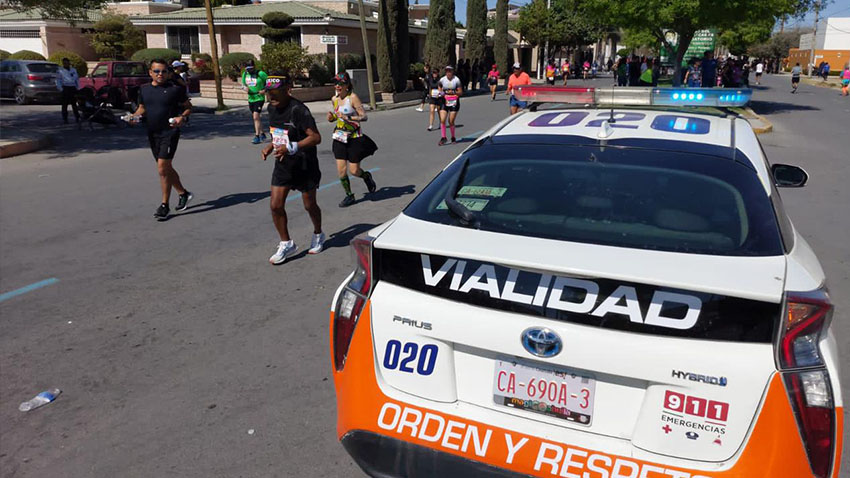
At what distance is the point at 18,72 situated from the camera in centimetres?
2312

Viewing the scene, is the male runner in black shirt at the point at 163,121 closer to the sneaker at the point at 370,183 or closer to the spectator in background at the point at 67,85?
the sneaker at the point at 370,183

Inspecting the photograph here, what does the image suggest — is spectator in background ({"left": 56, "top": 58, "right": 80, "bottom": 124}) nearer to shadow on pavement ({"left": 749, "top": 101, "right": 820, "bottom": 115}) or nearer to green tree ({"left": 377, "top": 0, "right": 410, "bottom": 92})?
green tree ({"left": 377, "top": 0, "right": 410, "bottom": 92})

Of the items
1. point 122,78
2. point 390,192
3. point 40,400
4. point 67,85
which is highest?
point 122,78

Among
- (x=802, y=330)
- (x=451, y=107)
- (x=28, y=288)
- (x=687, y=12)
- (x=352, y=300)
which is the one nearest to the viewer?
(x=802, y=330)

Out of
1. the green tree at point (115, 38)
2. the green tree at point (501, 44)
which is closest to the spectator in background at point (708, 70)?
the green tree at point (501, 44)

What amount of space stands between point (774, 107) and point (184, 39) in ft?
99.3

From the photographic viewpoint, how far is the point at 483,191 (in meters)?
3.17

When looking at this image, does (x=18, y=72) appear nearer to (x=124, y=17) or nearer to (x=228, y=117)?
(x=228, y=117)

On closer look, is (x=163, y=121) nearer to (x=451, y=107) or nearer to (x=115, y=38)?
(x=451, y=107)

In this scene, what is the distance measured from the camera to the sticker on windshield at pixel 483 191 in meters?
3.14

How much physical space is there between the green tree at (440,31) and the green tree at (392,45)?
247 inches

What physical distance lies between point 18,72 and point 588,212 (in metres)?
25.8

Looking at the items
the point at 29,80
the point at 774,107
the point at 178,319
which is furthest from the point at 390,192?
the point at 774,107

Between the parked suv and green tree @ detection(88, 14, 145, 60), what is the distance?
13.9 m
